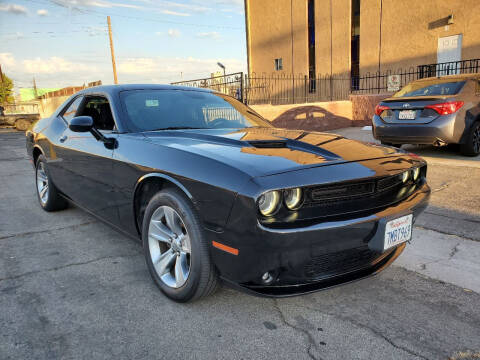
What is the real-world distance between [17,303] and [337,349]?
6.49ft

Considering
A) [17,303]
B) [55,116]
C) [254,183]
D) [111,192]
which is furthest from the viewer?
[55,116]

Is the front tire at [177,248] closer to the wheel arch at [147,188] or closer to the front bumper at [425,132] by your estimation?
the wheel arch at [147,188]

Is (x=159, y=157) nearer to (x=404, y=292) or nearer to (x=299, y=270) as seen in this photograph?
(x=299, y=270)

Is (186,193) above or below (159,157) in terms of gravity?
below

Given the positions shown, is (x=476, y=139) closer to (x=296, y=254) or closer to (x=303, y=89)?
(x=296, y=254)

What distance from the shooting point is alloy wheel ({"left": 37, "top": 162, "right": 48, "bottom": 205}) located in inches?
174

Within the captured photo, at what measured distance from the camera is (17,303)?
2393 mm

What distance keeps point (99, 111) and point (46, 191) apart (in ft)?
5.33

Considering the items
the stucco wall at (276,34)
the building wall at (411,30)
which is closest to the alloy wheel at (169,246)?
the building wall at (411,30)

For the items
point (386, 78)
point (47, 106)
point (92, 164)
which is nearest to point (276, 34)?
point (386, 78)

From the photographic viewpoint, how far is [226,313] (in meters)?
2.25

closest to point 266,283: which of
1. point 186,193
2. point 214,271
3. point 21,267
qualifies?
point 214,271

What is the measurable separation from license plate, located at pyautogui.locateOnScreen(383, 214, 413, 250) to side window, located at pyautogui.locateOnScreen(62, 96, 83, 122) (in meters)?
3.23

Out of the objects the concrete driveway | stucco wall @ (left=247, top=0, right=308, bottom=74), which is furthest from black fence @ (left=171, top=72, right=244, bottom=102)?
stucco wall @ (left=247, top=0, right=308, bottom=74)
